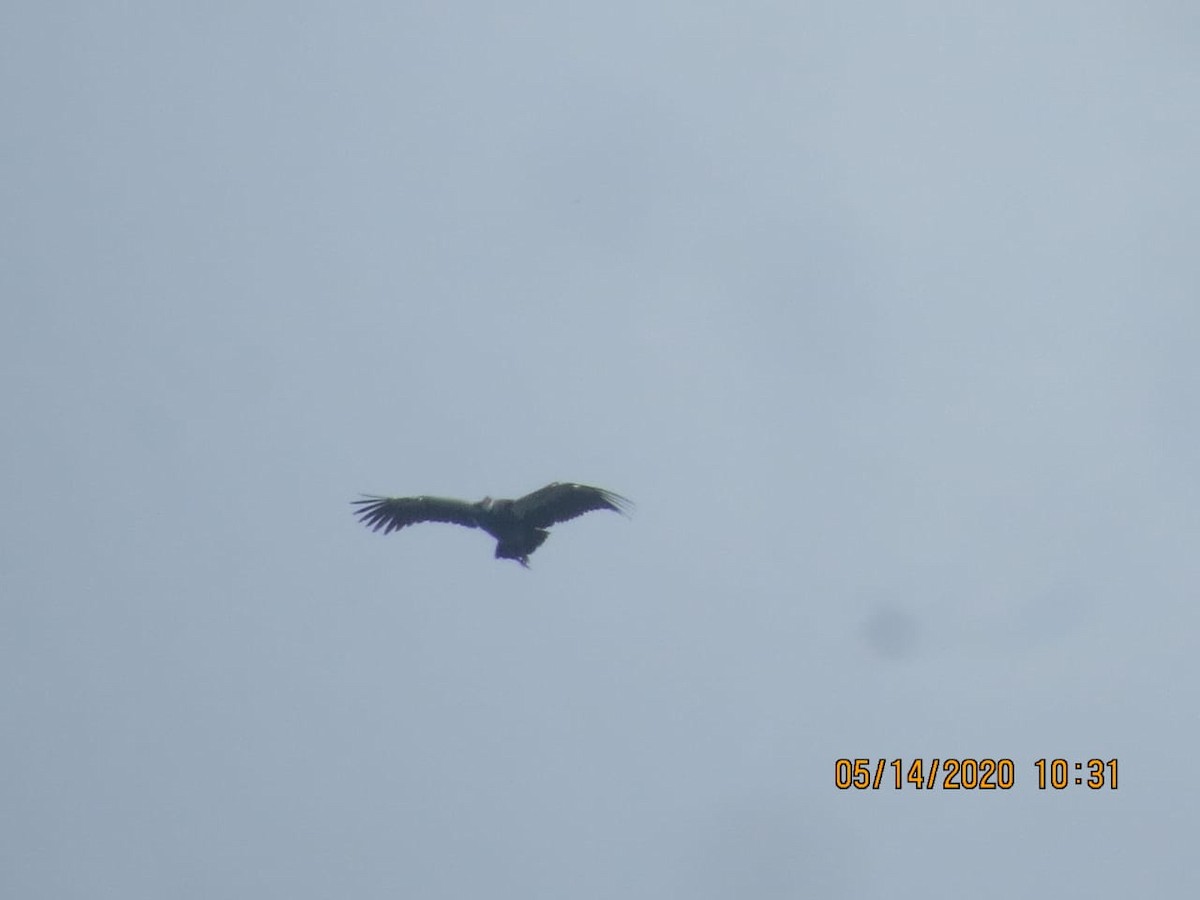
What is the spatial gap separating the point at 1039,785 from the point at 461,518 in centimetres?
1362

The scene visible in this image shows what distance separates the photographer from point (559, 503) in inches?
1071

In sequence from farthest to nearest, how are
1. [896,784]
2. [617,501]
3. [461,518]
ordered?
[896,784]
[461,518]
[617,501]

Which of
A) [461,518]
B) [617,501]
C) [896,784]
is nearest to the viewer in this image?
[617,501]

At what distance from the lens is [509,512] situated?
90.2 ft

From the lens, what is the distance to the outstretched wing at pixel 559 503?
26.7 metres

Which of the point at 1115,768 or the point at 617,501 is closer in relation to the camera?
the point at 617,501

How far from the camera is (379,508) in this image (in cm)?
2864

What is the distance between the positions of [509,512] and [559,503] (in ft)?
3.12

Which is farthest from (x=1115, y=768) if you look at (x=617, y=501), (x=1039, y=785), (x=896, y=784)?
(x=617, y=501)

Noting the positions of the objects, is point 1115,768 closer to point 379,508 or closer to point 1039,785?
point 1039,785

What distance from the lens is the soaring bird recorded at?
88.4ft

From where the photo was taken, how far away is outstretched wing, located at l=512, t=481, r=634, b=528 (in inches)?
1051

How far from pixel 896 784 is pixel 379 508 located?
12043mm

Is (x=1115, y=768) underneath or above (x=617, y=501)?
above
